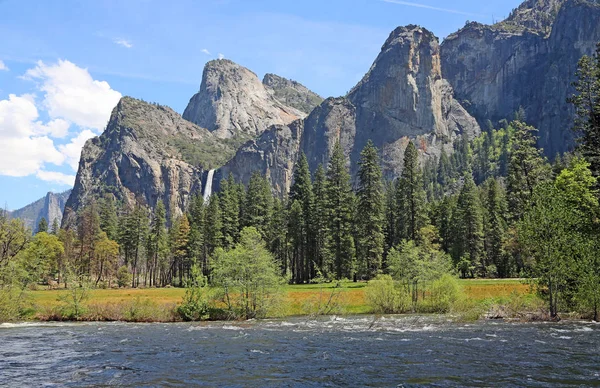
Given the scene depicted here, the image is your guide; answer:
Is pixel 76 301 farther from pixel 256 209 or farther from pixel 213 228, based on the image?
pixel 256 209

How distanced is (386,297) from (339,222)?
29176 mm

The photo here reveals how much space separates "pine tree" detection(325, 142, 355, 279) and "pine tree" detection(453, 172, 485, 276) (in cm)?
2218

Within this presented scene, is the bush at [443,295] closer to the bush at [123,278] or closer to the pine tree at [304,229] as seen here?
the pine tree at [304,229]

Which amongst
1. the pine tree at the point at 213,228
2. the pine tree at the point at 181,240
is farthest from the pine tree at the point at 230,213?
the pine tree at the point at 181,240

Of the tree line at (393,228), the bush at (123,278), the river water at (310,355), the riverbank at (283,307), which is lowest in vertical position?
the river water at (310,355)

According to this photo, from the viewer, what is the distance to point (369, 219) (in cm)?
6700

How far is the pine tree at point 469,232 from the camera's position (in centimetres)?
8075

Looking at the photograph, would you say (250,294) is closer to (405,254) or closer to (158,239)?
(405,254)

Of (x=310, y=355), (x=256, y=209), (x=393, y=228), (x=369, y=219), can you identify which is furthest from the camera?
(x=393, y=228)

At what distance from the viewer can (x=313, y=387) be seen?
15555 millimetres

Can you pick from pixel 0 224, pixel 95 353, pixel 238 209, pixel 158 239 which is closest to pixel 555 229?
pixel 95 353

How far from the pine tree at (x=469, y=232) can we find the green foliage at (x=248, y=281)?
50665 millimetres

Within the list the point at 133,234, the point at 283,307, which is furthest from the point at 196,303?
the point at 133,234

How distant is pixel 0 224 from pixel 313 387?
1648 inches
